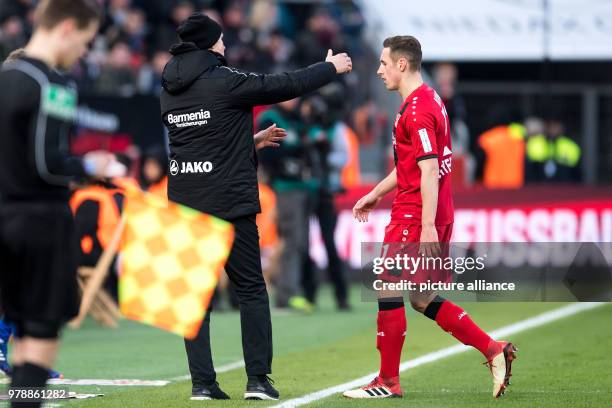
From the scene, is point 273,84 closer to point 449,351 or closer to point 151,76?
point 449,351

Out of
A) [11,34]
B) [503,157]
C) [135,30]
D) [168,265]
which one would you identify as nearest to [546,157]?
[503,157]

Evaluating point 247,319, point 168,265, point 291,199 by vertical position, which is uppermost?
point 168,265

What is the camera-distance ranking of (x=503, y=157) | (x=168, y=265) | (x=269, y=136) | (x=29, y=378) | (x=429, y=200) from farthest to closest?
(x=503, y=157) < (x=269, y=136) < (x=429, y=200) < (x=168, y=265) < (x=29, y=378)

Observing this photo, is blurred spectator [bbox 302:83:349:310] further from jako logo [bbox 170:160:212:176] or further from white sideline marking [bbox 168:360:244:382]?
jako logo [bbox 170:160:212:176]

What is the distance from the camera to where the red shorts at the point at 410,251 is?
819cm

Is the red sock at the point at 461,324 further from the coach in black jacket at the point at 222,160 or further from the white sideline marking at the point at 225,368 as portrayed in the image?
the white sideline marking at the point at 225,368

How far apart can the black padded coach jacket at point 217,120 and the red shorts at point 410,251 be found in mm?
837

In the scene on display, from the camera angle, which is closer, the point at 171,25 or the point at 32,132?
the point at 32,132

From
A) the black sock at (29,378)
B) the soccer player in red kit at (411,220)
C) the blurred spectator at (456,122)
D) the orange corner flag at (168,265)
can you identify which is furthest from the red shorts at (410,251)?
the blurred spectator at (456,122)

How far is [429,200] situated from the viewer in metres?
8.00

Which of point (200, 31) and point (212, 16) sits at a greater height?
point (212, 16)

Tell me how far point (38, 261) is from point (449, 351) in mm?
5806

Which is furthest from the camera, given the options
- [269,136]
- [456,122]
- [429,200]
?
[456,122]

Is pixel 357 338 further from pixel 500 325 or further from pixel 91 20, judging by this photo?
pixel 91 20
